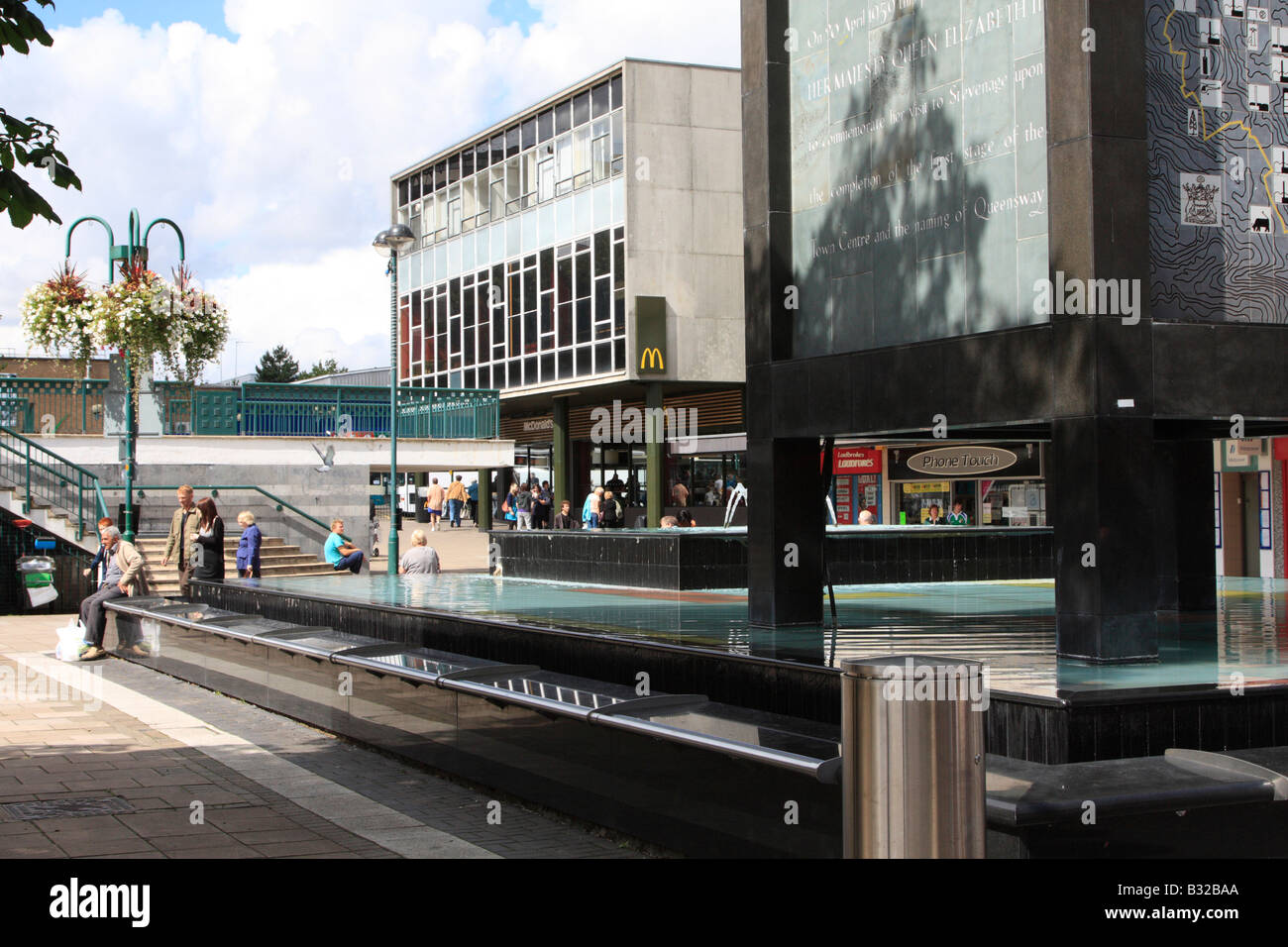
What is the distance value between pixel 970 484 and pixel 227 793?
99.5ft

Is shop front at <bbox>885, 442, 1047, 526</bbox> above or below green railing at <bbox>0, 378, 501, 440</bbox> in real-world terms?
below

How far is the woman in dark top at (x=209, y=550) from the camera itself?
1742 cm

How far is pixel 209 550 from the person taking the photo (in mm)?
17469

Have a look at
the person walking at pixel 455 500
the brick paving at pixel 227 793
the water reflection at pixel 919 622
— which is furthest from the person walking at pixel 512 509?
the brick paving at pixel 227 793

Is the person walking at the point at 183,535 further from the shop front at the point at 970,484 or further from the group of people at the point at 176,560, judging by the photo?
the shop front at the point at 970,484

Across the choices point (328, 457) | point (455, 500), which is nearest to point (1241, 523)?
point (328, 457)

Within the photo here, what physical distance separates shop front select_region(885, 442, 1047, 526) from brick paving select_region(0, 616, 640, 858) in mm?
26041

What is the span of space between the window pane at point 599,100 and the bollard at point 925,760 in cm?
3603

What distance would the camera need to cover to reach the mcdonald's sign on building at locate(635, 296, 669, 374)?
123ft

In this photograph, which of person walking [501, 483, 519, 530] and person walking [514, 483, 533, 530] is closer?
person walking [514, 483, 533, 530]

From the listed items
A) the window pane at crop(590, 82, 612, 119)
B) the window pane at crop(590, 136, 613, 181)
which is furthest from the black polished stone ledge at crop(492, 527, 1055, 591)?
the window pane at crop(590, 82, 612, 119)

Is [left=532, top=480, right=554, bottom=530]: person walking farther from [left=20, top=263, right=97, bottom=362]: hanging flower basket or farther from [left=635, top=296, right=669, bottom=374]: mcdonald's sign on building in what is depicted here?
[left=20, top=263, right=97, bottom=362]: hanging flower basket
